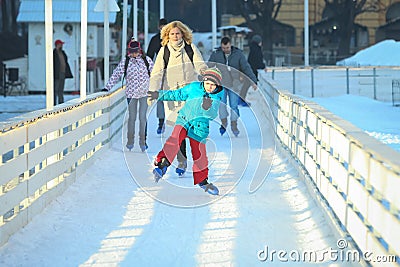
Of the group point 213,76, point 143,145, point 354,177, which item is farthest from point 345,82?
point 354,177

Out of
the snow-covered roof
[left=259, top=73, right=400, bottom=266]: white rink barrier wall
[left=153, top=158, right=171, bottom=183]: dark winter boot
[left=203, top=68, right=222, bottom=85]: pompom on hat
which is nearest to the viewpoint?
[left=259, top=73, right=400, bottom=266]: white rink barrier wall

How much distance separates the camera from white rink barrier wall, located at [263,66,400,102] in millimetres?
32156

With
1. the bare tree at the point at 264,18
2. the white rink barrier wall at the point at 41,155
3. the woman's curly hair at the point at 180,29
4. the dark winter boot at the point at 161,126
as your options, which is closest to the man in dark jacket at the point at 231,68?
the dark winter boot at the point at 161,126

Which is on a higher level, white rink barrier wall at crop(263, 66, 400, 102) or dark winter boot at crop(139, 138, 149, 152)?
white rink barrier wall at crop(263, 66, 400, 102)

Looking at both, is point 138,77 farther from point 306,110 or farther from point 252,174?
point 306,110

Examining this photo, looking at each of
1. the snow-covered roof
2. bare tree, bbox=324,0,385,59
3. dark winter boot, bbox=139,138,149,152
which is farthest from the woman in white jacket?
bare tree, bbox=324,0,385,59

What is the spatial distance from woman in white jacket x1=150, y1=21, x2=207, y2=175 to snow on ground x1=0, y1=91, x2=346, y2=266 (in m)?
1.57

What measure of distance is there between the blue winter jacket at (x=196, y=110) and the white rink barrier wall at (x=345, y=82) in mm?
22090

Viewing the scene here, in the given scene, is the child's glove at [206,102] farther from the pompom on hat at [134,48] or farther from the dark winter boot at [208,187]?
the pompom on hat at [134,48]

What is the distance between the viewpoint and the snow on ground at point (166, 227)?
7.19 meters

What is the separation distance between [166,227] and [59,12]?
79.7ft

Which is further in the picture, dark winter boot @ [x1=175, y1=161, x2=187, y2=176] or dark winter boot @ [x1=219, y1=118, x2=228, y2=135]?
dark winter boot @ [x1=219, y1=118, x2=228, y2=135]

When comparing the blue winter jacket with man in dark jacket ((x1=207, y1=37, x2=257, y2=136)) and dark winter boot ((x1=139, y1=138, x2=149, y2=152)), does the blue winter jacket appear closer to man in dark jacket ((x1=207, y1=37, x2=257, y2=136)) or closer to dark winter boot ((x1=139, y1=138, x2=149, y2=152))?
dark winter boot ((x1=139, y1=138, x2=149, y2=152))

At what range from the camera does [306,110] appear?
34.2 feet
